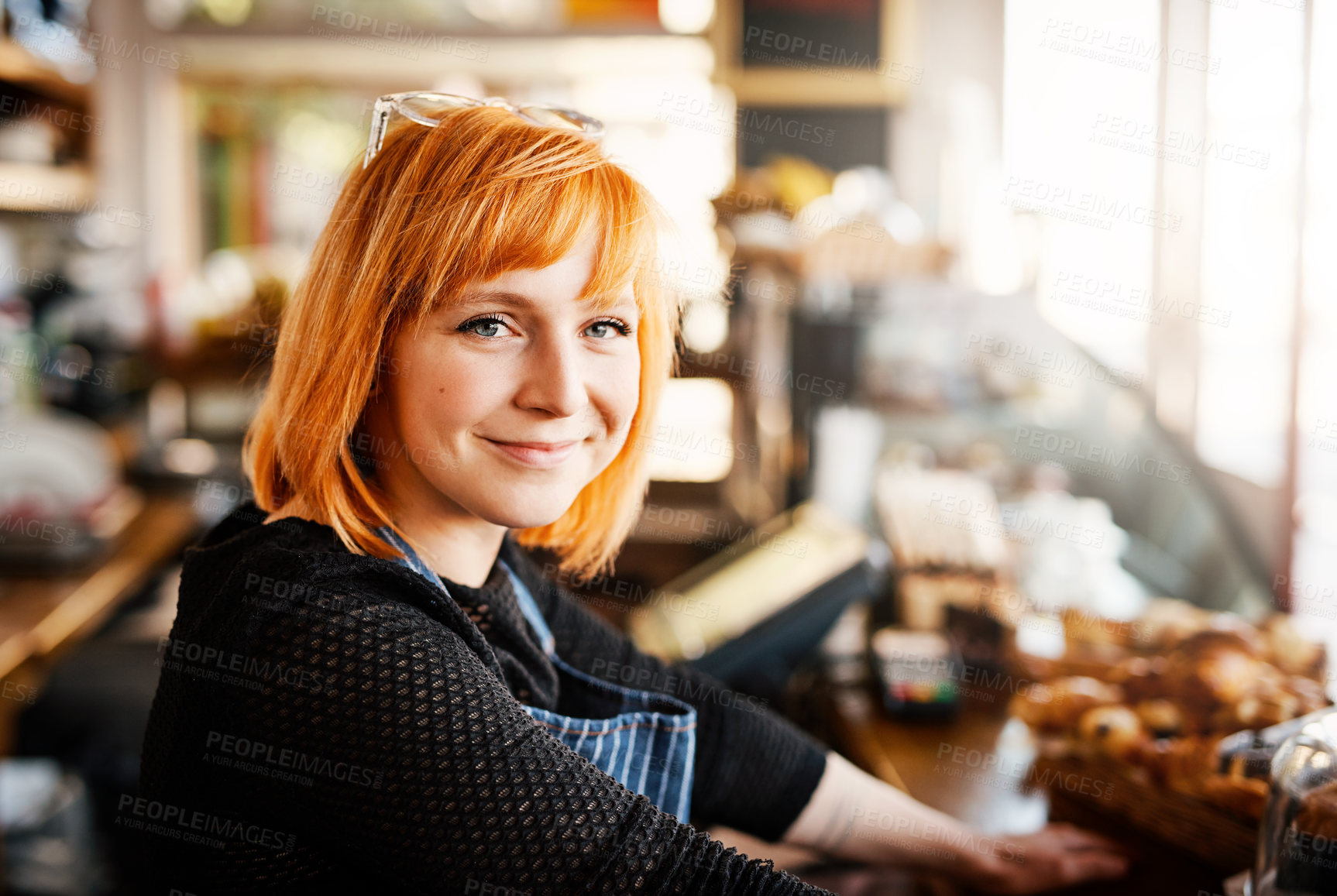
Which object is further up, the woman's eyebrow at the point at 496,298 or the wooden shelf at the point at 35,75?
the wooden shelf at the point at 35,75

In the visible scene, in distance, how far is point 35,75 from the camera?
9.09 feet

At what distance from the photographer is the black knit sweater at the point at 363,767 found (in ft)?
2.22

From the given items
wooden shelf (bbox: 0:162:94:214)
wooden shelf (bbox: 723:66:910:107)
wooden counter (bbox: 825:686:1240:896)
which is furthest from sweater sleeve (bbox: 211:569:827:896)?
wooden shelf (bbox: 723:66:910:107)

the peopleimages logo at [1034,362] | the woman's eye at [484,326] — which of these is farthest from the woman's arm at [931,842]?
the peopleimages logo at [1034,362]

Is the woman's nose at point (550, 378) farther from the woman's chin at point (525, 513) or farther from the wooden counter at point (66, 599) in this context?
the wooden counter at point (66, 599)

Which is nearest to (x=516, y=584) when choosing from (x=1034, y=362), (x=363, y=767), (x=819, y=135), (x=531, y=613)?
(x=531, y=613)

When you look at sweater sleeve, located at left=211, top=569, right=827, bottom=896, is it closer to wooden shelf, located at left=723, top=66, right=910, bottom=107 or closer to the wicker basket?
the wicker basket

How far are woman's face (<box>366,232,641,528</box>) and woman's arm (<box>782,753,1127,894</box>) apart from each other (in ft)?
1.79

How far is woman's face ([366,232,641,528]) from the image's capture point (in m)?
0.79

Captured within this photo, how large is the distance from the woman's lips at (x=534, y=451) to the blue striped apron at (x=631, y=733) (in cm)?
13

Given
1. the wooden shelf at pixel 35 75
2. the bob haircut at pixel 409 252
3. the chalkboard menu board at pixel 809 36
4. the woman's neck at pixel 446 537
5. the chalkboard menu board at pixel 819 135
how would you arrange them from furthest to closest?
1. the chalkboard menu board at pixel 819 135
2. the chalkboard menu board at pixel 809 36
3. the wooden shelf at pixel 35 75
4. the woman's neck at pixel 446 537
5. the bob haircut at pixel 409 252

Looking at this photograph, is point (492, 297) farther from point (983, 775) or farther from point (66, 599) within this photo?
point (66, 599)

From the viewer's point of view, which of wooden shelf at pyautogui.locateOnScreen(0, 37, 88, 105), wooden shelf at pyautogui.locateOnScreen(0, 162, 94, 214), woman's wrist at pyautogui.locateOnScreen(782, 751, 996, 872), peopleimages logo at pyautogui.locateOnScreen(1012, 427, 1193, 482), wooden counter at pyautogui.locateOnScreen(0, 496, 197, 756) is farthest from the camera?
wooden shelf at pyautogui.locateOnScreen(0, 162, 94, 214)

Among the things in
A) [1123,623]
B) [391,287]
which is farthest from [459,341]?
[1123,623]
